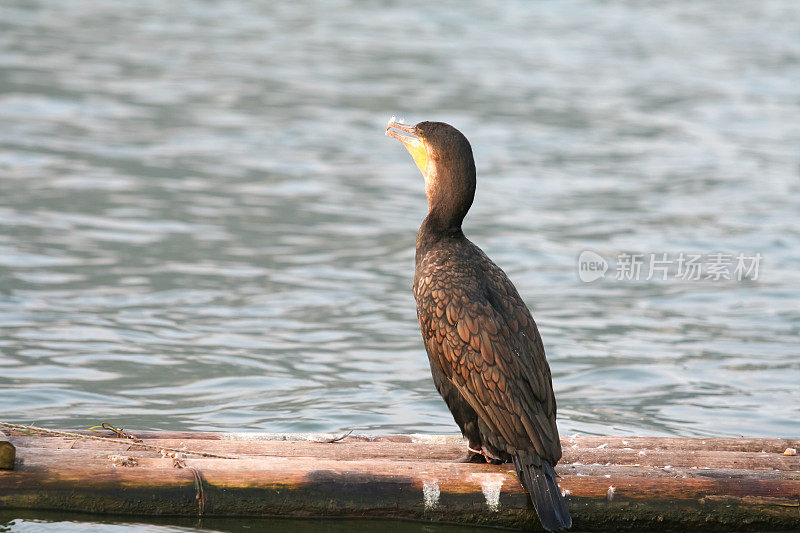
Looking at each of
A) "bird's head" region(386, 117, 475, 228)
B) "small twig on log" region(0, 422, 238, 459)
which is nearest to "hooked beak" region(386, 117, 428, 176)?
"bird's head" region(386, 117, 475, 228)

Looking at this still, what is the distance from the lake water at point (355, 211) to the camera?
762 cm

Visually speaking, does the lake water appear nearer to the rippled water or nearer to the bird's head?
the rippled water

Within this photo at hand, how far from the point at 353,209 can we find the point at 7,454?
333 inches

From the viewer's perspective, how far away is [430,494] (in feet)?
14.6

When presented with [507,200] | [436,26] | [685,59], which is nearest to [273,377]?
[507,200]

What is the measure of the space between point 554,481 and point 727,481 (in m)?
0.73

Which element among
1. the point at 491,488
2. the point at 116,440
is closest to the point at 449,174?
the point at 491,488

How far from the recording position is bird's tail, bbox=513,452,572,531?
4246mm

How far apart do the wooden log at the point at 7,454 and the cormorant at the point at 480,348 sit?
5.48 ft

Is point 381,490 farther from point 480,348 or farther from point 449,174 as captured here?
point 449,174

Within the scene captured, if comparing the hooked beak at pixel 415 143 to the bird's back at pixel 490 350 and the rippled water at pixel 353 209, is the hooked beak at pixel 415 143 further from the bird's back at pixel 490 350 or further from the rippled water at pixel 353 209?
the rippled water at pixel 353 209

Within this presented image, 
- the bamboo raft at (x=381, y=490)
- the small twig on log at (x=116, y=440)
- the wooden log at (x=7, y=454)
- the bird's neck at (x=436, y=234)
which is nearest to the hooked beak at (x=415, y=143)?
the bird's neck at (x=436, y=234)

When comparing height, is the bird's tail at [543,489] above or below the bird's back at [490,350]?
below

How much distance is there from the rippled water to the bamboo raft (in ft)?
7.16
